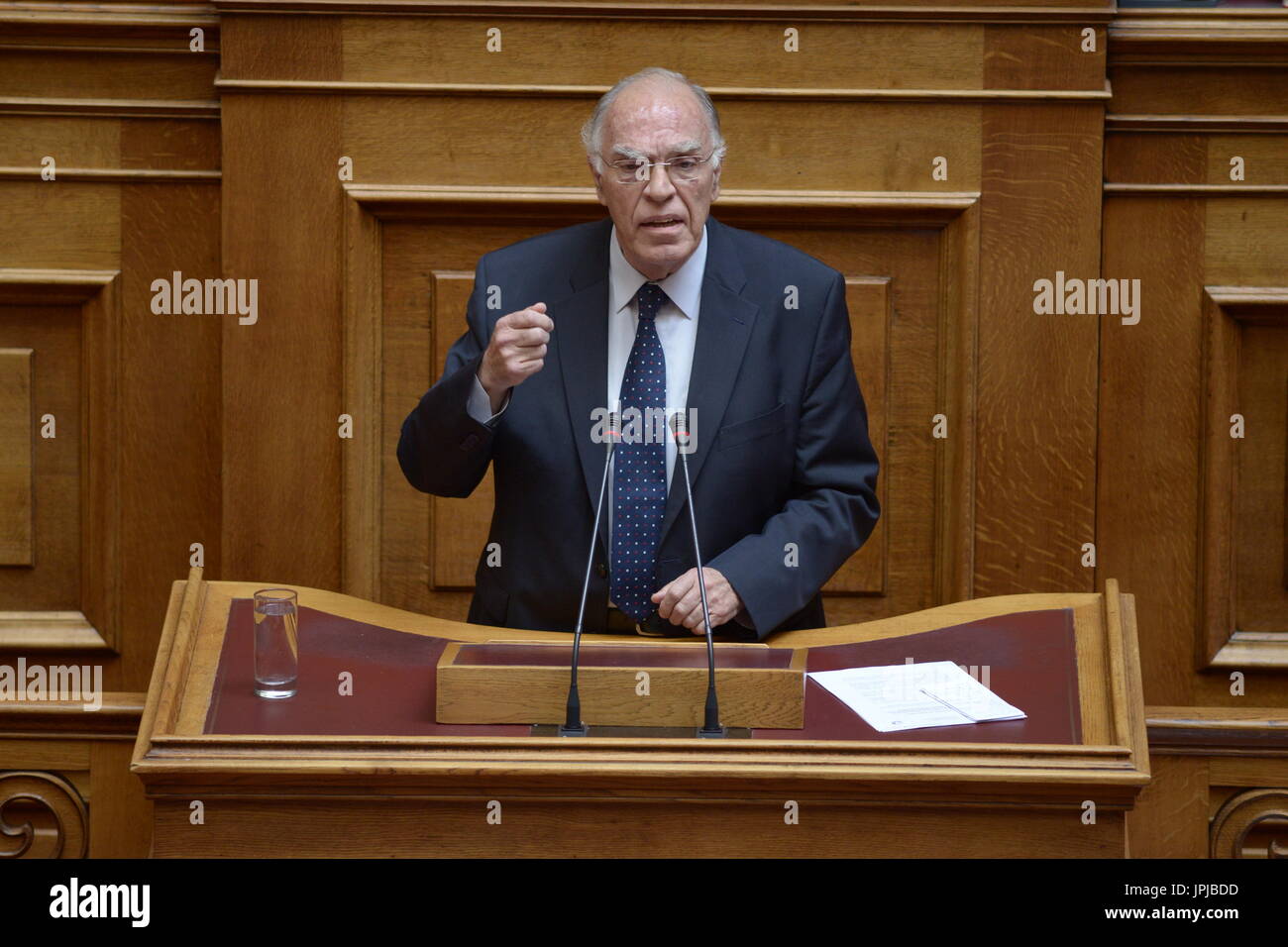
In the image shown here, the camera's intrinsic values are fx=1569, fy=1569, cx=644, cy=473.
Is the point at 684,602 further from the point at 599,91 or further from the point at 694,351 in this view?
the point at 599,91

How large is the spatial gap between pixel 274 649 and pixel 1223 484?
222cm

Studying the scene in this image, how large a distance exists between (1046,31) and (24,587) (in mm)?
2540

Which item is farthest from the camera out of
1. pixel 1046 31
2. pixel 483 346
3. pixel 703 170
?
pixel 1046 31

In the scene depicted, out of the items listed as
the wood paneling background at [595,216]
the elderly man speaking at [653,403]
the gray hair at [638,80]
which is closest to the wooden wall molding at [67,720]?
the wood paneling background at [595,216]

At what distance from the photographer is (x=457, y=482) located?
2.64m

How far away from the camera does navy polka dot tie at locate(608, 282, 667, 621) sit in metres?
2.60

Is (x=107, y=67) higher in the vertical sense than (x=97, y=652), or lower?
higher

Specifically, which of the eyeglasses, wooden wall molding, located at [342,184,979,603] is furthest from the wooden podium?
wooden wall molding, located at [342,184,979,603]

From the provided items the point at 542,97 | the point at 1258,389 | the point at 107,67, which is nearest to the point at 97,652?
the point at 107,67

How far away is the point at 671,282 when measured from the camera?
2.72 metres

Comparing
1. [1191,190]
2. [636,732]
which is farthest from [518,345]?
[1191,190]

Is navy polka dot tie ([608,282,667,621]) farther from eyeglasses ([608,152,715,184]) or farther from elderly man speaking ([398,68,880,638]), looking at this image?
eyeglasses ([608,152,715,184])

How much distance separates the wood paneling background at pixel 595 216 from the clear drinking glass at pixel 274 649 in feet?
4.54

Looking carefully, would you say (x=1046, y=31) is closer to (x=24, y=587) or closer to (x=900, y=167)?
(x=900, y=167)
